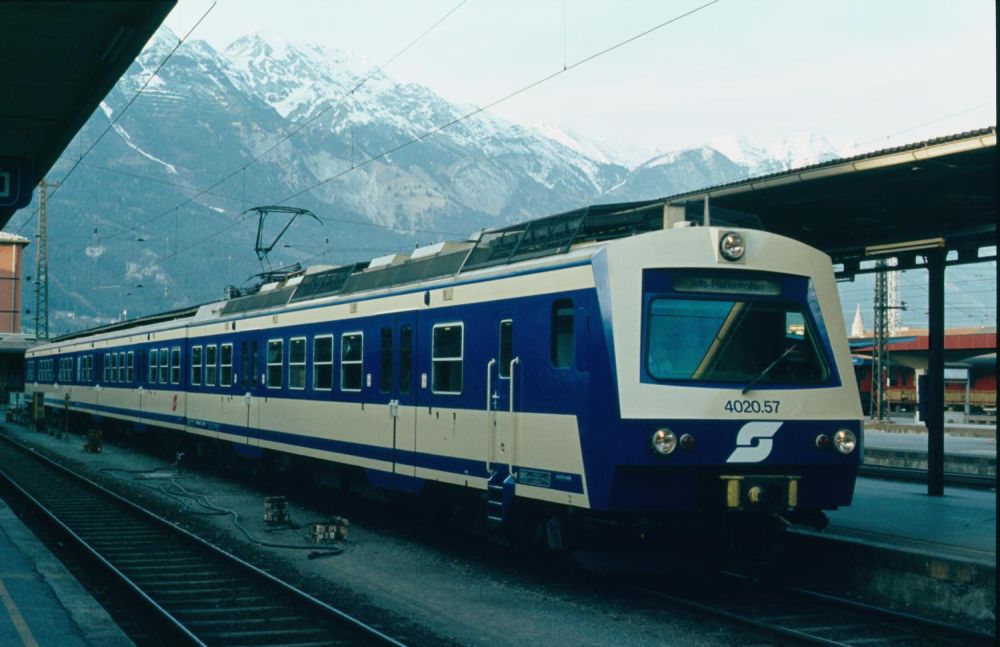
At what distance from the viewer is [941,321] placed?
16.4 m

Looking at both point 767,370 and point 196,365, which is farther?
point 196,365

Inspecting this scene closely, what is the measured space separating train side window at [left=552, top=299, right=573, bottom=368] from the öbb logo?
68.0 inches

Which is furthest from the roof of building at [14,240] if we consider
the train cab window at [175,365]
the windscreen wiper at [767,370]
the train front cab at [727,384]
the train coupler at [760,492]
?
the train coupler at [760,492]

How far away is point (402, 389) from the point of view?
14484 millimetres

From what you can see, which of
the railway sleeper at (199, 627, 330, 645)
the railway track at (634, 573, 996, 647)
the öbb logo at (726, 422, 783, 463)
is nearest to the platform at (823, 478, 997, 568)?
the railway track at (634, 573, 996, 647)

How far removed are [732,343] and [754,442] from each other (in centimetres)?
93

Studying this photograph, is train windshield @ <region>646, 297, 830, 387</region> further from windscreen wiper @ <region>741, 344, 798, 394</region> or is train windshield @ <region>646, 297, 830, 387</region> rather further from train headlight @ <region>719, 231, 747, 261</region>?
train headlight @ <region>719, 231, 747, 261</region>

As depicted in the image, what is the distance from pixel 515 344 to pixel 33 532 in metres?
8.43

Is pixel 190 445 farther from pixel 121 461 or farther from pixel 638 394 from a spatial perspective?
pixel 638 394

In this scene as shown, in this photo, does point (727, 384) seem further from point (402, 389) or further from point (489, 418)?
point (402, 389)

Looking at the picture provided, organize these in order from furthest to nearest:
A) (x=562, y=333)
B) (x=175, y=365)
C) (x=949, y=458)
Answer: (x=949, y=458), (x=175, y=365), (x=562, y=333)

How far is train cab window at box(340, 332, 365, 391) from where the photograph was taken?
15.9m

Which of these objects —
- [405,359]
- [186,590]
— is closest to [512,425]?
[405,359]

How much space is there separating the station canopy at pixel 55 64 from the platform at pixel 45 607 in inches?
153
